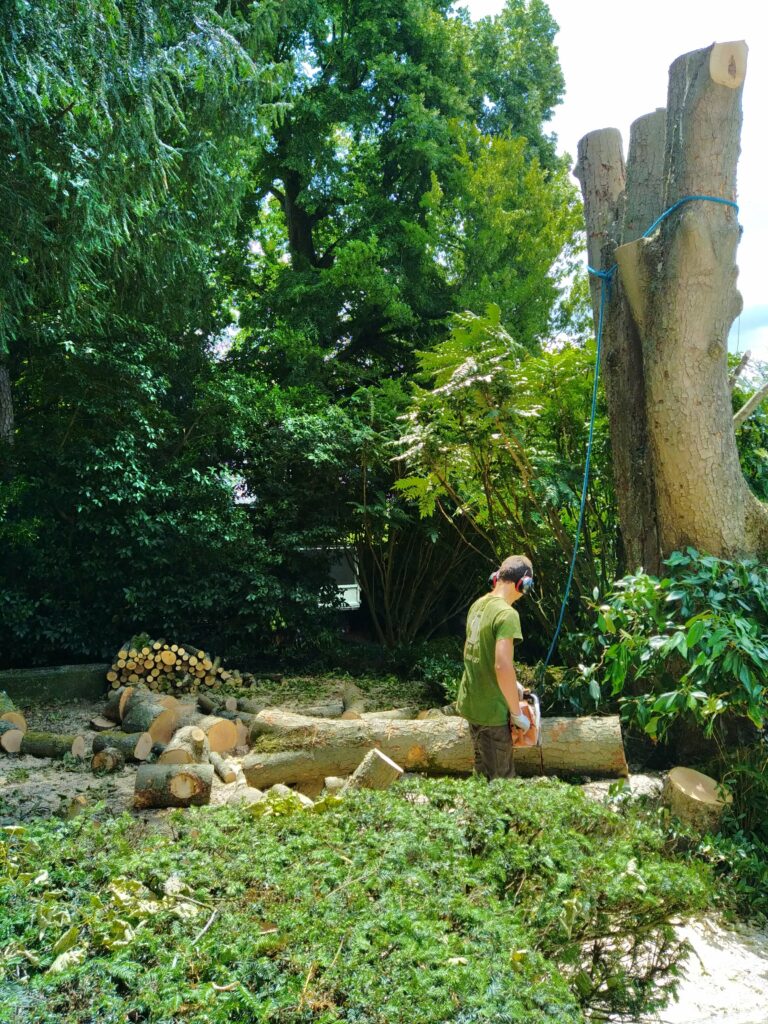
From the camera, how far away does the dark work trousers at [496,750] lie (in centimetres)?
470

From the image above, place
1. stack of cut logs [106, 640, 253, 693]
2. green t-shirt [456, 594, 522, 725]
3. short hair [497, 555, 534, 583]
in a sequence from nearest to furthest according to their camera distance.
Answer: green t-shirt [456, 594, 522, 725], short hair [497, 555, 534, 583], stack of cut logs [106, 640, 253, 693]

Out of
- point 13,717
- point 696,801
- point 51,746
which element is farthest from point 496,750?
point 13,717

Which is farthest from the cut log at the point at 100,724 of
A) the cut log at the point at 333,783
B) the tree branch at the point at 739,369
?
the tree branch at the point at 739,369

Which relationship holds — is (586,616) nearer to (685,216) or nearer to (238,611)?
(685,216)

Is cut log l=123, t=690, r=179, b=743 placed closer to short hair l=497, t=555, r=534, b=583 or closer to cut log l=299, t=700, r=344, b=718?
cut log l=299, t=700, r=344, b=718

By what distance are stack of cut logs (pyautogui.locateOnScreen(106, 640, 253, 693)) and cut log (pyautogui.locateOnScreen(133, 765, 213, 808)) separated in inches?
136

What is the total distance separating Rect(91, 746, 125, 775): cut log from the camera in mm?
6117

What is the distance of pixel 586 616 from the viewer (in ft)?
22.6

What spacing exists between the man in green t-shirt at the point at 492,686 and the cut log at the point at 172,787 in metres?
1.76

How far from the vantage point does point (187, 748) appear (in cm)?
604

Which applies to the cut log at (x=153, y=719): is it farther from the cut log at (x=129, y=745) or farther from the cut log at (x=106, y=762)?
the cut log at (x=106, y=762)

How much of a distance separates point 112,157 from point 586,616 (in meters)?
5.70

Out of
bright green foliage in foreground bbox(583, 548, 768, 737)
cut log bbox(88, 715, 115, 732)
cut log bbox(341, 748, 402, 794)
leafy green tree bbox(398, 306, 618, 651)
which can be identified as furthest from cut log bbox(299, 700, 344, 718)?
bright green foliage in foreground bbox(583, 548, 768, 737)

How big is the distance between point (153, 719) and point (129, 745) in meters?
0.54
